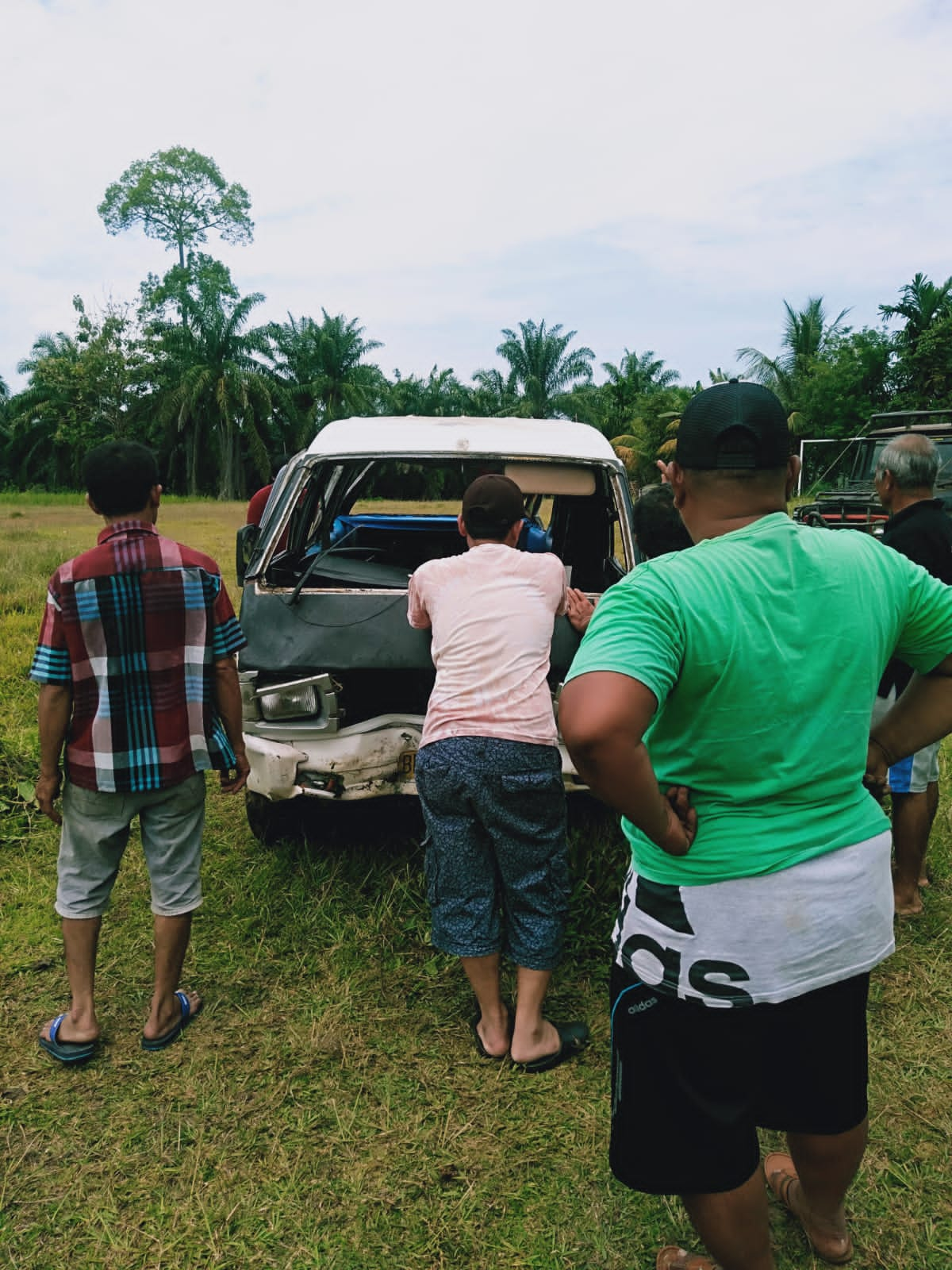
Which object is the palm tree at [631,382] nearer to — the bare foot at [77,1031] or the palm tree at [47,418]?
the palm tree at [47,418]

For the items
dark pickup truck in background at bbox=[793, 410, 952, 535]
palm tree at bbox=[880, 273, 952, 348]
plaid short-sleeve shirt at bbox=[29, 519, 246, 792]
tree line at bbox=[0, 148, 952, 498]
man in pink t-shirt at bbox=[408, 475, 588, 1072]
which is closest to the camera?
plaid short-sleeve shirt at bbox=[29, 519, 246, 792]

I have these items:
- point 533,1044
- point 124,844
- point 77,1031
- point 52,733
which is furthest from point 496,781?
point 77,1031

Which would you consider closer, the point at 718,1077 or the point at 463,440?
the point at 718,1077

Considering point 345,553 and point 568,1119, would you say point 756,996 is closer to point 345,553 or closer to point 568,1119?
point 568,1119

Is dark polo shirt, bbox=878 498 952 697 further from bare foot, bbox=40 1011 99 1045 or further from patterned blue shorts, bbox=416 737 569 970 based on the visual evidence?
bare foot, bbox=40 1011 99 1045

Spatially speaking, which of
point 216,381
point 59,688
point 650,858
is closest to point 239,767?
point 59,688

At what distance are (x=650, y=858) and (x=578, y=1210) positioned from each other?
4.00ft

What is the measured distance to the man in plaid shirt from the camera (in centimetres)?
257

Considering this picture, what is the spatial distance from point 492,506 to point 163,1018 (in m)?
1.96

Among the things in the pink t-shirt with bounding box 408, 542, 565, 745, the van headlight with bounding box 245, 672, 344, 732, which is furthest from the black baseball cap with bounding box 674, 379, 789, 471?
the van headlight with bounding box 245, 672, 344, 732

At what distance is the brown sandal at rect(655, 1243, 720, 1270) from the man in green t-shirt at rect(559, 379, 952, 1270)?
37 cm

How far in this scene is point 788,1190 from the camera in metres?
2.13

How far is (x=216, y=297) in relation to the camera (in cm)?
4116

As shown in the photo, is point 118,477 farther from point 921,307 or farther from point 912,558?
point 921,307
